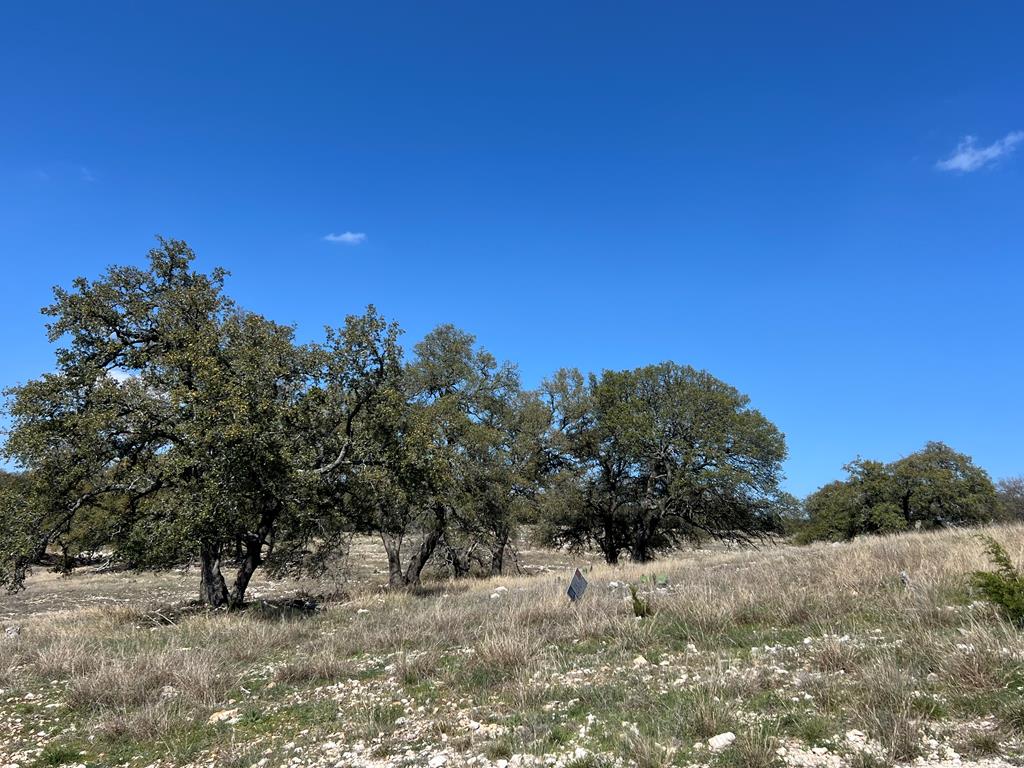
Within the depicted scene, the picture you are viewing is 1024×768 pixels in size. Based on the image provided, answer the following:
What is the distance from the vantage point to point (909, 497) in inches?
1615

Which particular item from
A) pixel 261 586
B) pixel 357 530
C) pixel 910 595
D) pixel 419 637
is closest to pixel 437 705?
pixel 419 637

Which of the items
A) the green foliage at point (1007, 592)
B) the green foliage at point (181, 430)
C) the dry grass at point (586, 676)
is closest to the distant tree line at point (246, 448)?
the green foliage at point (181, 430)

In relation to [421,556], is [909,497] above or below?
above

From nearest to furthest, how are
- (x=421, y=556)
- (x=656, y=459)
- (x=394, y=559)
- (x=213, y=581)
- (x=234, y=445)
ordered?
(x=234, y=445) < (x=213, y=581) < (x=394, y=559) < (x=421, y=556) < (x=656, y=459)

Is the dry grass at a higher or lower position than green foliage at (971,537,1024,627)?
lower

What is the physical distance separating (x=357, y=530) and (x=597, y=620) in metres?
12.4

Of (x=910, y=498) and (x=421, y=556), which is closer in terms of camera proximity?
(x=421, y=556)

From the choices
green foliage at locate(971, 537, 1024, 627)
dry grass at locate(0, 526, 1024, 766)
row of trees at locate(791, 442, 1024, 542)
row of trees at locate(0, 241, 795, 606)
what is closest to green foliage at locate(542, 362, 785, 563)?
row of trees at locate(0, 241, 795, 606)

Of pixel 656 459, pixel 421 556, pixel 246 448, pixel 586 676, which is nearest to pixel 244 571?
pixel 246 448

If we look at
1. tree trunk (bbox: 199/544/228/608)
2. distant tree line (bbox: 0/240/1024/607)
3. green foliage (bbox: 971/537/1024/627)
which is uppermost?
distant tree line (bbox: 0/240/1024/607)

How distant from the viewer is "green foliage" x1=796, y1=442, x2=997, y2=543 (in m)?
39.1

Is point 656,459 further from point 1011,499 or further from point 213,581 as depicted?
point 1011,499

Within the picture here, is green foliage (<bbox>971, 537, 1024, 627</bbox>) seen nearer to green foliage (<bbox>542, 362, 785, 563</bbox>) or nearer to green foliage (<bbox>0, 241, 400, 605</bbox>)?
green foliage (<bbox>0, 241, 400, 605</bbox>)

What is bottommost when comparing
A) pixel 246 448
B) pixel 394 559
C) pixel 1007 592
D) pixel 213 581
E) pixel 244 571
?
pixel 213 581
